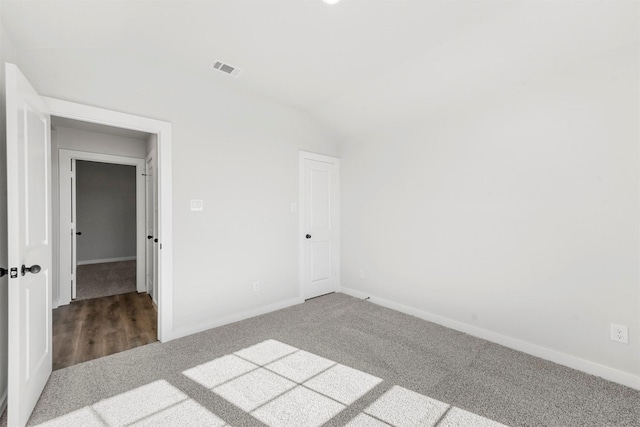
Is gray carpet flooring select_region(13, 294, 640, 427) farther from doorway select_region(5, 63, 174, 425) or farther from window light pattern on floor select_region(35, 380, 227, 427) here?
doorway select_region(5, 63, 174, 425)

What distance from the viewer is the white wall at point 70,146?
154 inches

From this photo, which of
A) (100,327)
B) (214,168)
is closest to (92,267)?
(100,327)

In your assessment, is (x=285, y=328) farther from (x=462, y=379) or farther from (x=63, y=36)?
(x=63, y=36)

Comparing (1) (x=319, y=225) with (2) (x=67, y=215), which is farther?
(1) (x=319, y=225)

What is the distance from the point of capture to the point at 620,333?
7.10 ft

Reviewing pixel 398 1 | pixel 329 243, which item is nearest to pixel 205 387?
pixel 329 243

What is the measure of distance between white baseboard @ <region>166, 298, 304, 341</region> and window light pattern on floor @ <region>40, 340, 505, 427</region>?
70 cm

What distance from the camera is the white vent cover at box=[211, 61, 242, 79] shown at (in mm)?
2752

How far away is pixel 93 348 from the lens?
2.72 metres

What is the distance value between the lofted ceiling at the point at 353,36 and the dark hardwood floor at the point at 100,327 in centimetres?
253

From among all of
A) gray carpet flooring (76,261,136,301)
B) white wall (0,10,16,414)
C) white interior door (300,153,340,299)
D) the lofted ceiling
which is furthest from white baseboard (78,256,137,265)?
the lofted ceiling

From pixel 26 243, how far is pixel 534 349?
3.87 meters

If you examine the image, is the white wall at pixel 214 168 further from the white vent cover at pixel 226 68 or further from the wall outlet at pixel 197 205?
the white vent cover at pixel 226 68

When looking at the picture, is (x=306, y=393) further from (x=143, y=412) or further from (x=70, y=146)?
(x=70, y=146)
